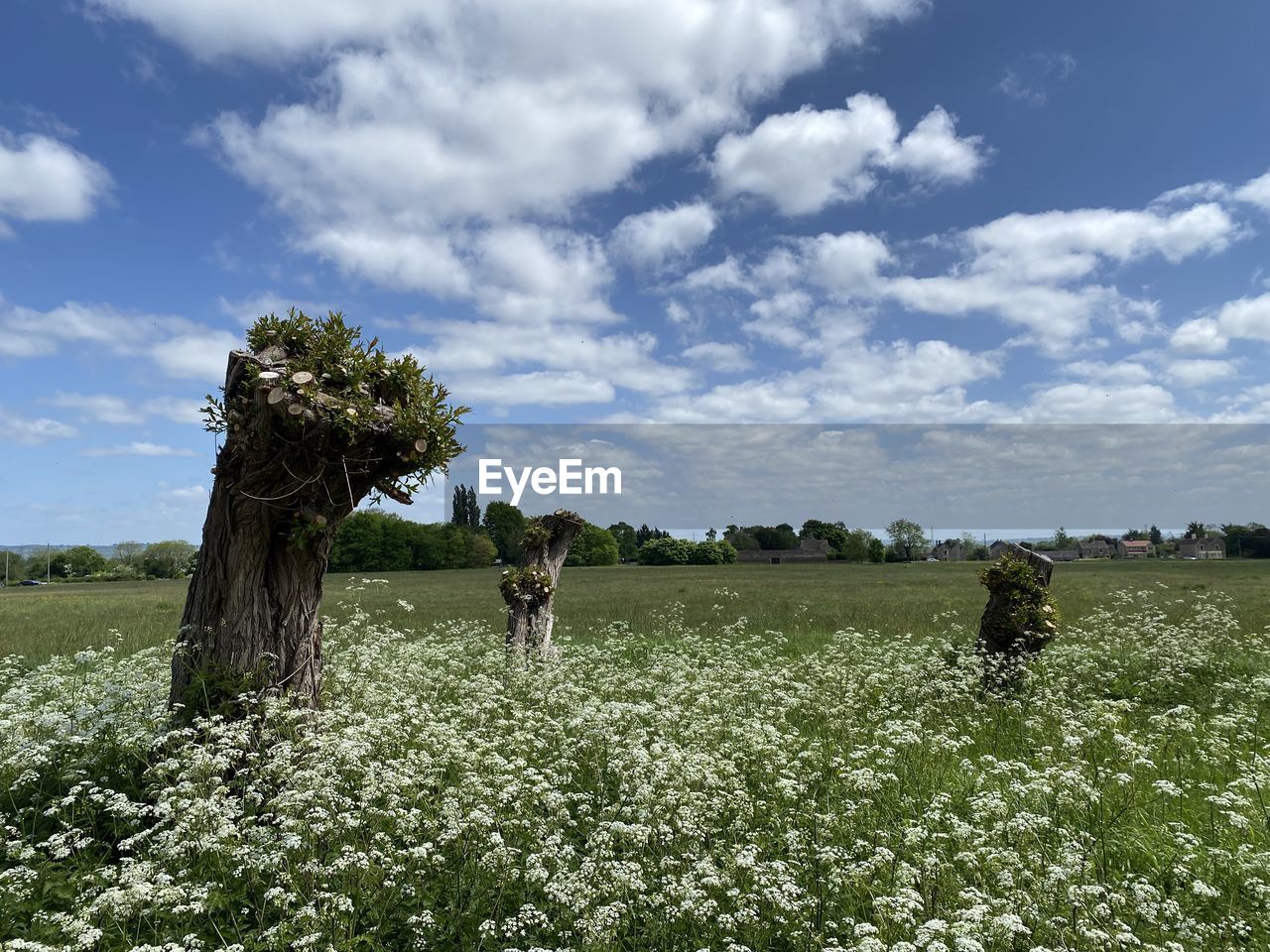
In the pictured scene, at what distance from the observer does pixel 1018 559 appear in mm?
13867

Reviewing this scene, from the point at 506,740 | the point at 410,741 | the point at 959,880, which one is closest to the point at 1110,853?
the point at 959,880

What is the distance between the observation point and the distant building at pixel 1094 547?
4237 inches

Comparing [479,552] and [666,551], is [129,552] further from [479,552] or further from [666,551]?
[666,551]

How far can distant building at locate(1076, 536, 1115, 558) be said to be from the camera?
4237 inches

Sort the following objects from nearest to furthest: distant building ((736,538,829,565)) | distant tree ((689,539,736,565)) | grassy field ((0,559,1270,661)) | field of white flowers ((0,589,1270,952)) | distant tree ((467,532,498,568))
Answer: field of white flowers ((0,589,1270,952))
grassy field ((0,559,1270,661))
distant tree ((689,539,736,565))
distant tree ((467,532,498,568))
distant building ((736,538,829,565))

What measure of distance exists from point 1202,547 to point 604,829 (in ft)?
380

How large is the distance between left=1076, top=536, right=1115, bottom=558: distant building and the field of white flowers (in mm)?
115992

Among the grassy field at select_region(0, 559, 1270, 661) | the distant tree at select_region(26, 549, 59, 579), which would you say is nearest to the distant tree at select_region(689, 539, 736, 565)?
the grassy field at select_region(0, 559, 1270, 661)

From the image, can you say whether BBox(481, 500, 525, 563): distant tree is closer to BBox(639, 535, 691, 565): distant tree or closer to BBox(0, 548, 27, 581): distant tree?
BBox(639, 535, 691, 565): distant tree

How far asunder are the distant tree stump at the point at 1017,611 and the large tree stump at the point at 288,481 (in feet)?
35.3

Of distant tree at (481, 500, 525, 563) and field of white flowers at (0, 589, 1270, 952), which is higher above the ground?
distant tree at (481, 500, 525, 563)

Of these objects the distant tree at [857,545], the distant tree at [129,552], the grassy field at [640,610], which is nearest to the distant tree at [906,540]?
the distant tree at [857,545]

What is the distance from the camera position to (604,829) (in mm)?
5312

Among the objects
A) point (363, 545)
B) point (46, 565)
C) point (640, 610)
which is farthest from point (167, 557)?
point (640, 610)
